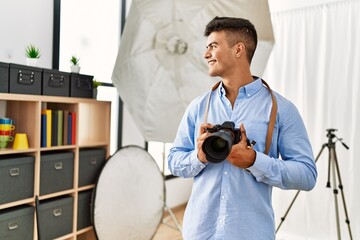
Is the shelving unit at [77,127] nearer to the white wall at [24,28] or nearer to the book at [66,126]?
the book at [66,126]

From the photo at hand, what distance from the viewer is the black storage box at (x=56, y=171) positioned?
2086 mm

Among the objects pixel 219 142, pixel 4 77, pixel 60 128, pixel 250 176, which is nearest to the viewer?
pixel 219 142

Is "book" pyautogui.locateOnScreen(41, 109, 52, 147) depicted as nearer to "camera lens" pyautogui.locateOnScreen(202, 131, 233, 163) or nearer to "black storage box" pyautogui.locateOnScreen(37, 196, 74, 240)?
"black storage box" pyautogui.locateOnScreen(37, 196, 74, 240)

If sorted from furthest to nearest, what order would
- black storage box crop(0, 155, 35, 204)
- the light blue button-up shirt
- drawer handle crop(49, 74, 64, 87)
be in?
1. drawer handle crop(49, 74, 64, 87)
2. black storage box crop(0, 155, 35, 204)
3. the light blue button-up shirt

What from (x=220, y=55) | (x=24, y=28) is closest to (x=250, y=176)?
(x=220, y=55)

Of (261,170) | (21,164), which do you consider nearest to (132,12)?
(21,164)

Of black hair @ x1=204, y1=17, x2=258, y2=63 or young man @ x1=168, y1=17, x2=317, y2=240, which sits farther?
black hair @ x1=204, y1=17, x2=258, y2=63

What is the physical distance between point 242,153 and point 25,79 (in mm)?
1621

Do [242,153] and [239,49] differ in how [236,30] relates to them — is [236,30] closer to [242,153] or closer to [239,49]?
[239,49]

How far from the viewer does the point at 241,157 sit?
0.94 metres

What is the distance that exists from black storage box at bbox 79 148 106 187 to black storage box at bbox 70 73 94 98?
1.47 feet

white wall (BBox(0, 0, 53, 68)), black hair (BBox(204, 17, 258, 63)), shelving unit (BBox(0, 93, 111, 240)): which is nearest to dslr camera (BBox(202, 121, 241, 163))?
black hair (BBox(204, 17, 258, 63))

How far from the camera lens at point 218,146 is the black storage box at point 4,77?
1496 mm

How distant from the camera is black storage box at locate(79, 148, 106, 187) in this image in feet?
7.77
